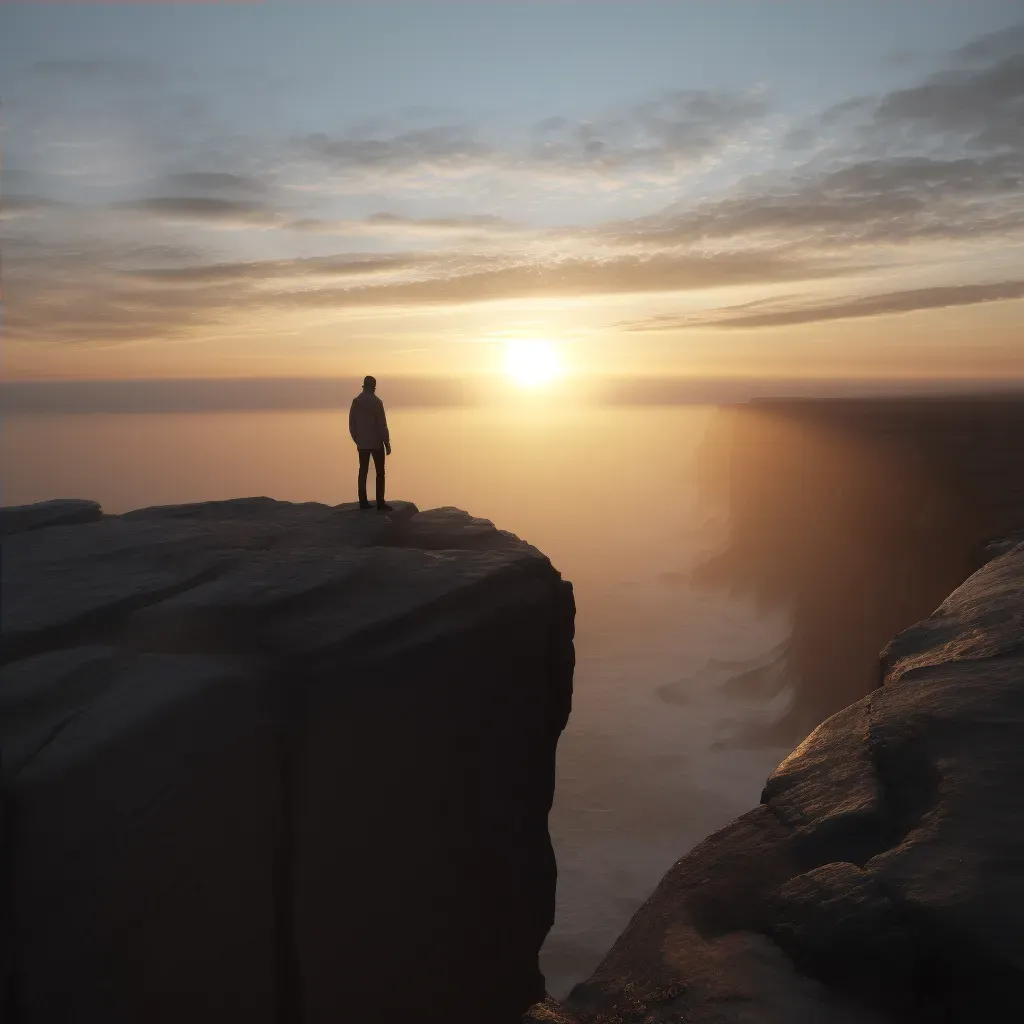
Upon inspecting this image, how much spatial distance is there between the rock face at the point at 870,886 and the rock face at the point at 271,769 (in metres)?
2.92

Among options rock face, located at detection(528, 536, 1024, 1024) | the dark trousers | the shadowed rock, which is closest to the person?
the dark trousers

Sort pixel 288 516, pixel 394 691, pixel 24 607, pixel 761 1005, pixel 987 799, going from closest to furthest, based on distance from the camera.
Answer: pixel 761 1005 → pixel 987 799 → pixel 24 607 → pixel 394 691 → pixel 288 516

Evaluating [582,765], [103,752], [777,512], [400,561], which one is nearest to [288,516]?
[400,561]

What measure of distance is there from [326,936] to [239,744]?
2823 millimetres

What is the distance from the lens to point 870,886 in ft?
20.4

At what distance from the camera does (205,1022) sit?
7.61 metres

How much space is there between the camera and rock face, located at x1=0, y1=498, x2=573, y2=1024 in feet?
21.8

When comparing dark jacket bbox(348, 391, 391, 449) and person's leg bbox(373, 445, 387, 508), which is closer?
person's leg bbox(373, 445, 387, 508)

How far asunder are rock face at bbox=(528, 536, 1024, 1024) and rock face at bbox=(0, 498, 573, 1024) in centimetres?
292

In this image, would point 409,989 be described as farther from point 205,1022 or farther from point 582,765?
point 582,765

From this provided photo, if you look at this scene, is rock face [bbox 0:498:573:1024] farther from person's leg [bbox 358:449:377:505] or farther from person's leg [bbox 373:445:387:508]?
person's leg [bbox 358:449:377:505]

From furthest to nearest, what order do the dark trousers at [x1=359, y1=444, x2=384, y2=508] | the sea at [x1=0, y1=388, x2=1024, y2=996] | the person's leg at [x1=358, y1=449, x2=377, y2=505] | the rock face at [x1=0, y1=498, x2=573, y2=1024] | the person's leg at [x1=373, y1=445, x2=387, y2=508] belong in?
the sea at [x1=0, y1=388, x2=1024, y2=996] → the person's leg at [x1=358, y1=449, x2=377, y2=505] → the dark trousers at [x1=359, y1=444, x2=384, y2=508] → the person's leg at [x1=373, y1=445, x2=387, y2=508] → the rock face at [x1=0, y1=498, x2=573, y2=1024]

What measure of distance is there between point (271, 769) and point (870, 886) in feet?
19.7

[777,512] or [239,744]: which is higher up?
[239,744]
